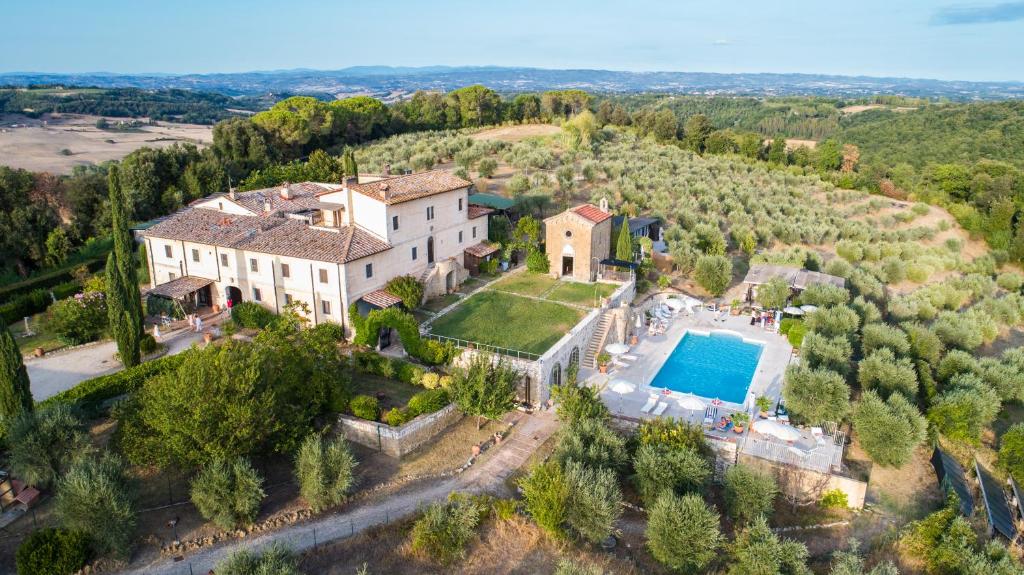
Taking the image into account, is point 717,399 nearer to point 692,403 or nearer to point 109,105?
point 692,403

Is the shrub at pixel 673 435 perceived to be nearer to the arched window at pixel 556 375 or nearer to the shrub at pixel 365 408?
the arched window at pixel 556 375

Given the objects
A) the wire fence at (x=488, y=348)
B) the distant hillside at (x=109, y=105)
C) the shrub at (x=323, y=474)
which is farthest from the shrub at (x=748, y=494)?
the distant hillside at (x=109, y=105)

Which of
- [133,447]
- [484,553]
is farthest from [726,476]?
[133,447]

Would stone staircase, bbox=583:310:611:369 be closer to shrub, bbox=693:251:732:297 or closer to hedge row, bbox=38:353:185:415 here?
shrub, bbox=693:251:732:297

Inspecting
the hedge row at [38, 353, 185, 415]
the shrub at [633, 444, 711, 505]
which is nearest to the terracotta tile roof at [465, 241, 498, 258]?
the hedge row at [38, 353, 185, 415]

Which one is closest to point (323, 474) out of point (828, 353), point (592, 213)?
point (828, 353)

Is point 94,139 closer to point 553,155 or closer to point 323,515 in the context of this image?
point 553,155
